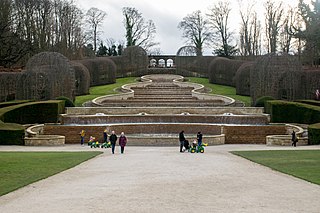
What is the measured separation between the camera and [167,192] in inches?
437

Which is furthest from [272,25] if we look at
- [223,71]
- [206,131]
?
[206,131]

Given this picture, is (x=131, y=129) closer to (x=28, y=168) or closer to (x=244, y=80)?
(x=28, y=168)

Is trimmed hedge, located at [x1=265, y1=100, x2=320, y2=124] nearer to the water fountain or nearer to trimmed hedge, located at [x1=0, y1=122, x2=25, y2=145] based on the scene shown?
the water fountain

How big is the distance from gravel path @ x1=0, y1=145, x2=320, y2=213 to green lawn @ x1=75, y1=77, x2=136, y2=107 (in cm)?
3178

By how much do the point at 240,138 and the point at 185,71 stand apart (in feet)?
141

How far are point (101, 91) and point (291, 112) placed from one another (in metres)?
26.1

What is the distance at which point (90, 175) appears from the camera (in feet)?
48.8

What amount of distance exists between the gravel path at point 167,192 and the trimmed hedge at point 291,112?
66.2 ft

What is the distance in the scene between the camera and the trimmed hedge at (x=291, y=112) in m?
35.2

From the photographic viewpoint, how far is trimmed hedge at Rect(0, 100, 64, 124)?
35519 mm

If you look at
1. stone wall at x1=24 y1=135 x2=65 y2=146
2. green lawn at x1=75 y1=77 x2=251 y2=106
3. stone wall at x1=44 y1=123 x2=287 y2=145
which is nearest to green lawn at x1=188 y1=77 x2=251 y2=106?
green lawn at x1=75 y1=77 x2=251 y2=106

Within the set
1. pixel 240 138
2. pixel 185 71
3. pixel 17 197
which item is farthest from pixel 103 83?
pixel 17 197

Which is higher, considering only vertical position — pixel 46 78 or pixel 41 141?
pixel 46 78

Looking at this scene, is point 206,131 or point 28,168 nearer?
point 28,168
